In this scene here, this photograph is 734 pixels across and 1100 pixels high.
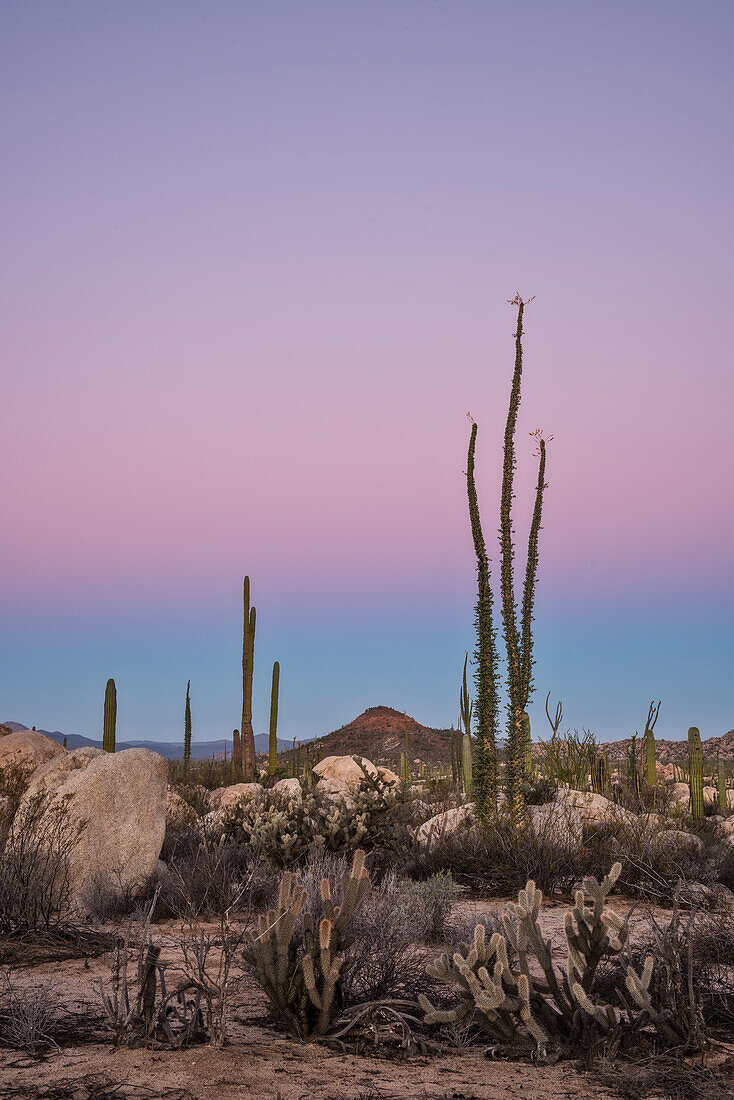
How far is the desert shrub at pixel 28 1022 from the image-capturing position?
14.5ft

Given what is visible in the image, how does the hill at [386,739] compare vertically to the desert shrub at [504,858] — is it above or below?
above

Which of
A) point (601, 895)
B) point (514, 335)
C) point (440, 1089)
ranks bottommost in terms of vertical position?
point (440, 1089)

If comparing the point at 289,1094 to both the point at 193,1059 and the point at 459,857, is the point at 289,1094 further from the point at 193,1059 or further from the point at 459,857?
the point at 459,857

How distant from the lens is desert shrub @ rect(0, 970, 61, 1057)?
4426 millimetres

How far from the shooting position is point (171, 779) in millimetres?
21766

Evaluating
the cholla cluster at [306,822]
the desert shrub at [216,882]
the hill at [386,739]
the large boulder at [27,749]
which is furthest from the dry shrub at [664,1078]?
the hill at [386,739]

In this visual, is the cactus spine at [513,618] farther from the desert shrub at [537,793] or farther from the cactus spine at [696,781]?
the cactus spine at [696,781]

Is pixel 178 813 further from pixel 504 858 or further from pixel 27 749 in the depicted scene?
pixel 504 858

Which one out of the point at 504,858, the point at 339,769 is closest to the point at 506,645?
the point at 504,858

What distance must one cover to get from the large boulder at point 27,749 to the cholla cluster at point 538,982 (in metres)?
11.0

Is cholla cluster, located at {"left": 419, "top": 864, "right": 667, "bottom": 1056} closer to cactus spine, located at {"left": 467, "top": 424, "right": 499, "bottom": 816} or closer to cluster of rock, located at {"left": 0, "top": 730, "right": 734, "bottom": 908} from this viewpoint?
cluster of rock, located at {"left": 0, "top": 730, "right": 734, "bottom": 908}

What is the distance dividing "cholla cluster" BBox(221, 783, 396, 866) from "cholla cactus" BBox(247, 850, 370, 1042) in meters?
4.50

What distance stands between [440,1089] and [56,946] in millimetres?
3822

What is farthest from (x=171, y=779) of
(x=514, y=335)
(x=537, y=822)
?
(x=514, y=335)
